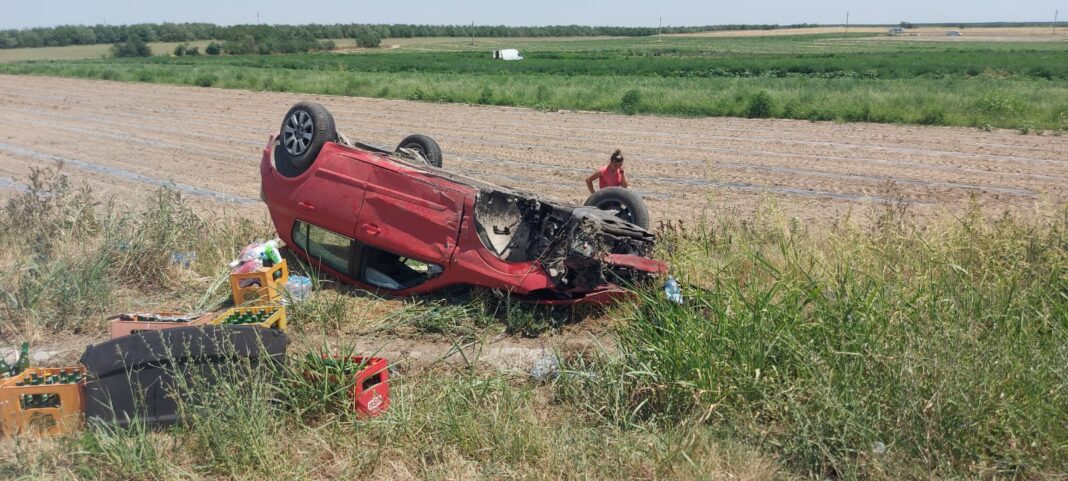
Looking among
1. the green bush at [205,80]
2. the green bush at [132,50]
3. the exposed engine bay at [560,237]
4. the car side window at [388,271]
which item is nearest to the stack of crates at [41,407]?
the car side window at [388,271]

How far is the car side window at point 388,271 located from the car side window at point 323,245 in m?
0.20

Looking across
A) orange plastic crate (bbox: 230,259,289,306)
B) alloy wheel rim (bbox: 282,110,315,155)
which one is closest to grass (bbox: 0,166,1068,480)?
orange plastic crate (bbox: 230,259,289,306)

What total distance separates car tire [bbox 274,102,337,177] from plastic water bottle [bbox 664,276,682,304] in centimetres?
316

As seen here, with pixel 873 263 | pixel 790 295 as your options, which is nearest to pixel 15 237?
pixel 790 295

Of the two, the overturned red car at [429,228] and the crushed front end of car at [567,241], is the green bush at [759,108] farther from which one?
the crushed front end of car at [567,241]

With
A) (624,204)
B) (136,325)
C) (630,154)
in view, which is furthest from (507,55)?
(136,325)

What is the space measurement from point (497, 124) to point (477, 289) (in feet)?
46.2

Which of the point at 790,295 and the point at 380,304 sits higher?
the point at 790,295

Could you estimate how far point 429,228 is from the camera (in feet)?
20.9

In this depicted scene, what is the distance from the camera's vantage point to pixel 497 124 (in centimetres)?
2005

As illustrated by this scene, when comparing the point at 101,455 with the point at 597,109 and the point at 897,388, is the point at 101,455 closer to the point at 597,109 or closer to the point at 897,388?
the point at 897,388

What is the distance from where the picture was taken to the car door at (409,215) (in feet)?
20.7

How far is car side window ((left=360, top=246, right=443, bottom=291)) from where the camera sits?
6859 millimetres

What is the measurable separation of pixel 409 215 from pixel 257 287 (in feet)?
4.15
